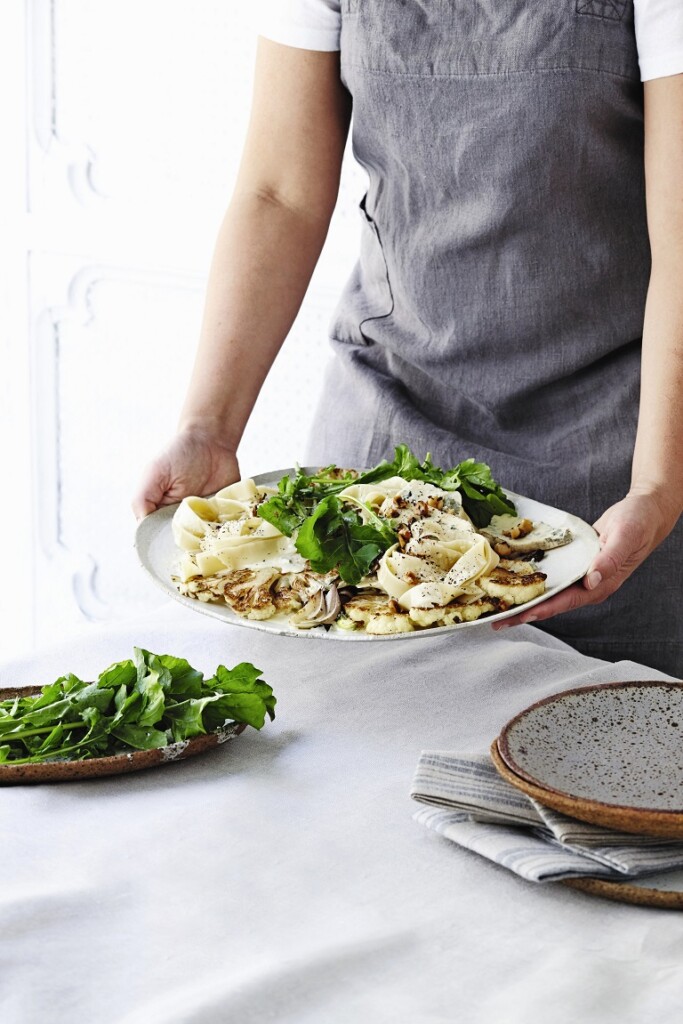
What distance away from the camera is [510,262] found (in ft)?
4.88

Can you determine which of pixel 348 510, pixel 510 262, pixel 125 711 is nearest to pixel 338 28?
pixel 510 262

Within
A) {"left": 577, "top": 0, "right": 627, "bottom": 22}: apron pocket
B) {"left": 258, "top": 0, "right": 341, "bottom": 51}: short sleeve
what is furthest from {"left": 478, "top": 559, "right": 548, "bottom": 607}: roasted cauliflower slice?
{"left": 258, "top": 0, "right": 341, "bottom": 51}: short sleeve

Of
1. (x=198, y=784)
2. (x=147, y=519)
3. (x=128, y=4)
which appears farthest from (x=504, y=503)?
(x=128, y=4)

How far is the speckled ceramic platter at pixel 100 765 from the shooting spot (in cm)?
93

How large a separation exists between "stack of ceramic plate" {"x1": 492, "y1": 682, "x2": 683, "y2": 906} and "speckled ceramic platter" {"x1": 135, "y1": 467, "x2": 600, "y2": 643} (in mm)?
137

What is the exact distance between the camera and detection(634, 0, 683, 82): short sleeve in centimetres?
130

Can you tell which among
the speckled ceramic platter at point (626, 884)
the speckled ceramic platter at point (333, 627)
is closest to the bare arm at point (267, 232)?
the speckled ceramic platter at point (333, 627)

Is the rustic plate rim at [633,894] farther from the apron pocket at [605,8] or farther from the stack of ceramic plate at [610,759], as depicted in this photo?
the apron pocket at [605,8]

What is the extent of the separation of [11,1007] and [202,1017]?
0.11 meters

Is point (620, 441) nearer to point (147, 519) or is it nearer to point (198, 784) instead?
point (147, 519)

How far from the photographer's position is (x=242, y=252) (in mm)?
1656

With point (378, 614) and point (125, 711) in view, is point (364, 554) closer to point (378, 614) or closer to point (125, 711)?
point (378, 614)

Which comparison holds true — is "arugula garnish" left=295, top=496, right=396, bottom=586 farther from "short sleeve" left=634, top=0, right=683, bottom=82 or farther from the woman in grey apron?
"short sleeve" left=634, top=0, right=683, bottom=82

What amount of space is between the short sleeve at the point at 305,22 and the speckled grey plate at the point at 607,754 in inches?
38.7
